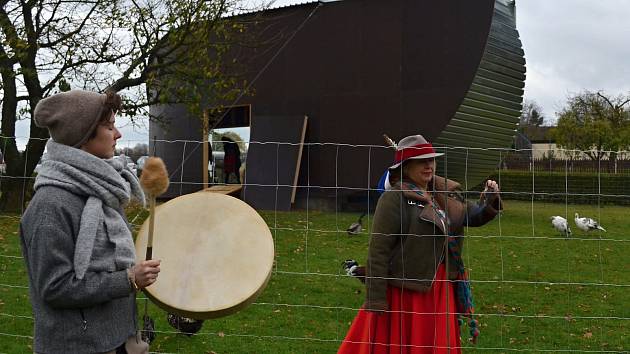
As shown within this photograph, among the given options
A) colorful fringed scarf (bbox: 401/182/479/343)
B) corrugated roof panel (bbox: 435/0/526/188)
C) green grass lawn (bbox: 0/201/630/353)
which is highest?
corrugated roof panel (bbox: 435/0/526/188)

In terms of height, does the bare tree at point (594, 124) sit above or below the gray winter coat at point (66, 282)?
above

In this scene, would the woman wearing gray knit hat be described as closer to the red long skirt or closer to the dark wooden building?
the red long skirt

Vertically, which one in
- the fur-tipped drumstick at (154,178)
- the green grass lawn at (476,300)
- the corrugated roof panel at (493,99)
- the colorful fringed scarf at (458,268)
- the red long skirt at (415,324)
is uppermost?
the corrugated roof panel at (493,99)

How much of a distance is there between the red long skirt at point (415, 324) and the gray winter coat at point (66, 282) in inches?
61.5

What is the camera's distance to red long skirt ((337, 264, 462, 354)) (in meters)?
3.23

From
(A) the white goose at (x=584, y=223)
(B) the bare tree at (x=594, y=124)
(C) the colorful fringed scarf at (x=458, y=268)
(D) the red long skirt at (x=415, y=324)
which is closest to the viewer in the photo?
(D) the red long skirt at (x=415, y=324)

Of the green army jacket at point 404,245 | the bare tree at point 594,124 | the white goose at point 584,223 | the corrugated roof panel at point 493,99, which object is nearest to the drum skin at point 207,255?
the green army jacket at point 404,245

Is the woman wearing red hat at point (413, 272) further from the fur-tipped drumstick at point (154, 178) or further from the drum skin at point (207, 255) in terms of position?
the fur-tipped drumstick at point (154, 178)

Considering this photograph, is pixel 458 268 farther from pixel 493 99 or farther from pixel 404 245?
pixel 493 99

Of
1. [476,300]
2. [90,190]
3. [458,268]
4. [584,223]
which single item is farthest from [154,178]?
[584,223]

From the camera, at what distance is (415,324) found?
10.6ft

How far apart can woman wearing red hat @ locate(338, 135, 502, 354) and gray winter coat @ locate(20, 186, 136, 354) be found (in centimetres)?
151

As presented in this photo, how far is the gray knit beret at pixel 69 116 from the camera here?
2.06 meters

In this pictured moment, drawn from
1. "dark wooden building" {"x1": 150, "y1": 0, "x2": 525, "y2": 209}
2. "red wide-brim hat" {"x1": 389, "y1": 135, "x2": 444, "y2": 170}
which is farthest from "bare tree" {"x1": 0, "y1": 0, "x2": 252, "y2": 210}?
"red wide-brim hat" {"x1": 389, "y1": 135, "x2": 444, "y2": 170}
